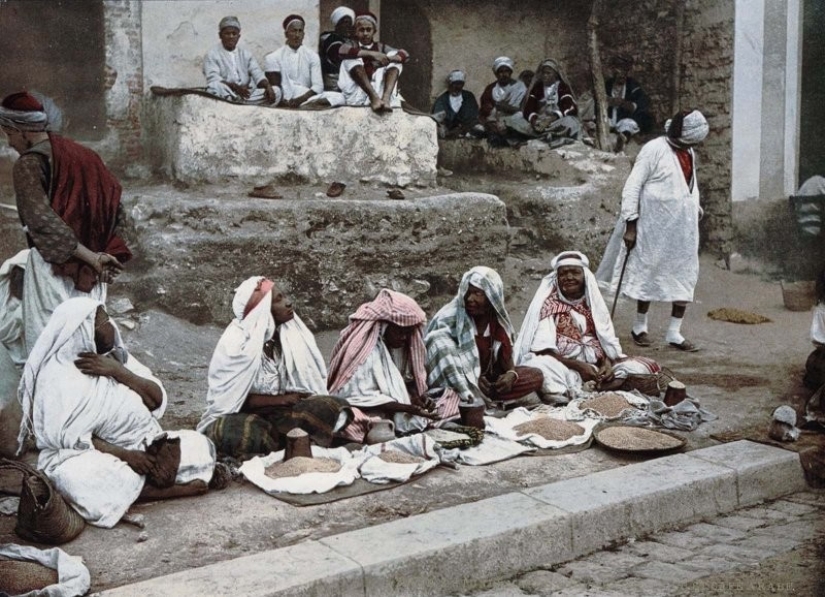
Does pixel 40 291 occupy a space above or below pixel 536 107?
below

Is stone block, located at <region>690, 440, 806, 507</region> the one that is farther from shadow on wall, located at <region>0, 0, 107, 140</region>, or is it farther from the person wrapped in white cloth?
shadow on wall, located at <region>0, 0, 107, 140</region>

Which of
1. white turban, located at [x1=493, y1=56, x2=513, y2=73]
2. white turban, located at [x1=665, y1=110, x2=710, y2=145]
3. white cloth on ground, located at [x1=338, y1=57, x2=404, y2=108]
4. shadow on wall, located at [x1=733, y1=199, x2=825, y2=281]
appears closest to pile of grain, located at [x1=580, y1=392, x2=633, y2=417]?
white turban, located at [x1=665, y1=110, x2=710, y2=145]

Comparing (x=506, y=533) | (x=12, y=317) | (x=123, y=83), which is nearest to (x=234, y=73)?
(x=123, y=83)

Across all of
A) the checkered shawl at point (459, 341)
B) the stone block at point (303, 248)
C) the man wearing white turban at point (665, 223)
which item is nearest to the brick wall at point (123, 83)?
the stone block at point (303, 248)

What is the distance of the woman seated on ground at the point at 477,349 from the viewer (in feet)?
19.0

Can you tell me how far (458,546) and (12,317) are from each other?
8.48 ft

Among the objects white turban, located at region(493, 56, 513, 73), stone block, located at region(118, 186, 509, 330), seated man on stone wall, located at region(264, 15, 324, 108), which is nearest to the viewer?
stone block, located at region(118, 186, 509, 330)

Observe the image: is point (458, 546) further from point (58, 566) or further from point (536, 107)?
point (536, 107)

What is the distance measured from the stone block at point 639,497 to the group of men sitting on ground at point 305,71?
4.65 m

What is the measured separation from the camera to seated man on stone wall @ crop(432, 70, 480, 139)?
1123 cm

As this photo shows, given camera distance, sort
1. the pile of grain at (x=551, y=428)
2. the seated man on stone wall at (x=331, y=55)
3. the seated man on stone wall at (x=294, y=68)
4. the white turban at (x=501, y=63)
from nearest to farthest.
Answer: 1. the pile of grain at (x=551, y=428)
2. the seated man on stone wall at (x=294, y=68)
3. the seated man on stone wall at (x=331, y=55)
4. the white turban at (x=501, y=63)

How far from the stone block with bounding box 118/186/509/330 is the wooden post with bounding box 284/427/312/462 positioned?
3104mm

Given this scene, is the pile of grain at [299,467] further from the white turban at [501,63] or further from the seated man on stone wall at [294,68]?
the white turban at [501,63]

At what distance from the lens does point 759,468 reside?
16.6 feet
